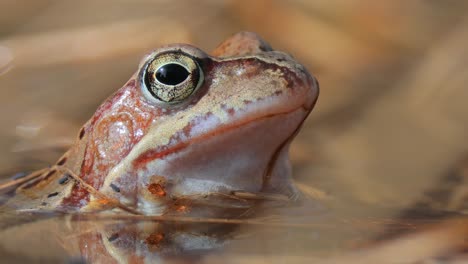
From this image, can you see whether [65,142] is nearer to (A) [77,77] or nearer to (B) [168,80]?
(A) [77,77]

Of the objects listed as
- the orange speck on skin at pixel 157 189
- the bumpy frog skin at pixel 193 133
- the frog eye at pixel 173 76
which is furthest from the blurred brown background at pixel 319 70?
the frog eye at pixel 173 76

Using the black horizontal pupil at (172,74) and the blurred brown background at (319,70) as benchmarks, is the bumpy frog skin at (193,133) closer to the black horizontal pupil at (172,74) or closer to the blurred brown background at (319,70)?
the black horizontal pupil at (172,74)

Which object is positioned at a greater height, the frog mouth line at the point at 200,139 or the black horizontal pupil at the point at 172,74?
the black horizontal pupil at the point at 172,74

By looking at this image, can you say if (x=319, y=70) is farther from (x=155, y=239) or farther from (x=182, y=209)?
(x=155, y=239)

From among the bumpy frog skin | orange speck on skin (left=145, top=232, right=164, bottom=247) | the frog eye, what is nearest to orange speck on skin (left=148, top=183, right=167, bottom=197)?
the bumpy frog skin

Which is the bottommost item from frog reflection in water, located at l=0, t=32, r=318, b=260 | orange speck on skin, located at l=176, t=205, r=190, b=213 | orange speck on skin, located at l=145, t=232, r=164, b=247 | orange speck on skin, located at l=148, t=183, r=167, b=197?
orange speck on skin, located at l=145, t=232, r=164, b=247

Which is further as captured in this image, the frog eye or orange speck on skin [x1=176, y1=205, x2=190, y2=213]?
orange speck on skin [x1=176, y1=205, x2=190, y2=213]

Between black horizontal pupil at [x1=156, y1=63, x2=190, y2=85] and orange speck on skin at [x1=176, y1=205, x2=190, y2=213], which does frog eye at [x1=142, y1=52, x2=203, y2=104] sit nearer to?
black horizontal pupil at [x1=156, y1=63, x2=190, y2=85]

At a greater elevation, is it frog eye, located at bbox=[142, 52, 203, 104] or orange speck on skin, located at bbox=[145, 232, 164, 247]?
frog eye, located at bbox=[142, 52, 203, 104]

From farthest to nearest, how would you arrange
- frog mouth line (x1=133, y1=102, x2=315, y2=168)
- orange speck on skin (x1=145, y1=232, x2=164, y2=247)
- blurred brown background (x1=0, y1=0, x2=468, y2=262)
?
1. blurred brown background (x1=0, y1=0, x2=468, y2=262)
2. frog mouth line (x1=133, y1=102, x2=315, y2=168)
3. orange speck on skin (x1=145, y1=232, x2=164, y2=247)
